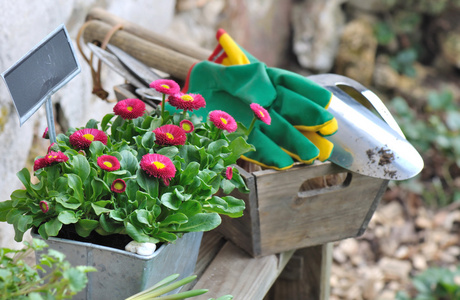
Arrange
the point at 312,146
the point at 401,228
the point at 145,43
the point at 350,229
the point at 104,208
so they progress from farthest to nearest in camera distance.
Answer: the point at 401,228 → the point at 145,43 → the point at 350,229 → the point at 312,146 → the point at 104,208

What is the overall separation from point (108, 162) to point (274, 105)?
405mm

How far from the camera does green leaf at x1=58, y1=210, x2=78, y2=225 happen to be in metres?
0.69

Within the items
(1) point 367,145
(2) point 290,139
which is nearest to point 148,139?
(2) point 290,139

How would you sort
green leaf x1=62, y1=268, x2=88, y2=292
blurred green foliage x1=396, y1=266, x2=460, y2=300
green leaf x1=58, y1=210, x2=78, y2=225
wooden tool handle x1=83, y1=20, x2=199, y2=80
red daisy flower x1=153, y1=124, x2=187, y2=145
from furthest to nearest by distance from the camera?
blurred green foliage x1=396, y1=266, x2=460, y2=300 < wooden tool handle x1=83, y1=20, x2=199, y2=80 < red daisy flower x1=153, y1=124, x2=187, y2=145 < green leaf x1=58, y1=210, x2=78, y2=225 < green leaf x1=62, y1=268, x2=88, y2=292

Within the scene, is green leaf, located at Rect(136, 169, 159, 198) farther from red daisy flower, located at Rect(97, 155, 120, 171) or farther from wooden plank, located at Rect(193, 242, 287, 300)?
wooden plank, located at Rect(193, 242, 287, 300)

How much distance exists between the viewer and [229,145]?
33.8 inches

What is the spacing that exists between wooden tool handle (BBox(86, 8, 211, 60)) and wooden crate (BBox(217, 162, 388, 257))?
0.47m

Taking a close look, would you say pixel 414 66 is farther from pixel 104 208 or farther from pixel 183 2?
pixel 104 208

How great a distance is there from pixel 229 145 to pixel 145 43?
580mm

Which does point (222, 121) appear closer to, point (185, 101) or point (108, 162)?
point (185, 101)

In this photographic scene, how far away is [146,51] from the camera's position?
132cm

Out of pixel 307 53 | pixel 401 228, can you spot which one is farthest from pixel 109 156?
pixel 307 53

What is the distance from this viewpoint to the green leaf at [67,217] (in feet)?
2.27

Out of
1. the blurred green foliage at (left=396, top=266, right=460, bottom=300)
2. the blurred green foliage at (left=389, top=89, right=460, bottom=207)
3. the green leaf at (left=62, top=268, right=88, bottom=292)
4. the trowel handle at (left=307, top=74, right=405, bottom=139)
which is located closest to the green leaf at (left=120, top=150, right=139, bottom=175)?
the green leaf at (left=62, top=268, right=88, bottom=292)
